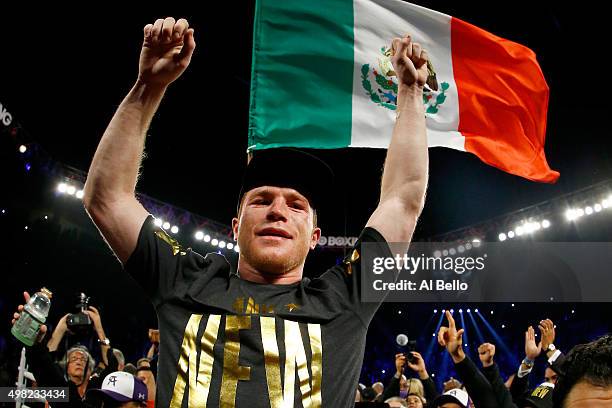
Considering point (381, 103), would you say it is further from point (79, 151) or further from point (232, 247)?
point (232, 247)

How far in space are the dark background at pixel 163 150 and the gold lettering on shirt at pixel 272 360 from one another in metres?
6.16

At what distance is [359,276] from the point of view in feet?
5.84

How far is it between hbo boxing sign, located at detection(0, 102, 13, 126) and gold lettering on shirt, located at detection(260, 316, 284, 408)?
9294mm

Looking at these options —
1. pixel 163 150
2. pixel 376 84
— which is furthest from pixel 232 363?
pixel 163 150

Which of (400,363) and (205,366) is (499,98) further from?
(400,363)

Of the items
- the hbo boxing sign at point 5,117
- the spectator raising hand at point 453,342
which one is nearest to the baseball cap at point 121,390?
the spectator raising hand at point 453,342

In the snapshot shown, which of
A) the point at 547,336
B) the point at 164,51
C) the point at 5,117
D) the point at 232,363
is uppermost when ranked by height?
the point at 5,117

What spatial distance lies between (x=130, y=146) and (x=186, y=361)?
2.01ft

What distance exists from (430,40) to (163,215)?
11.9 meters

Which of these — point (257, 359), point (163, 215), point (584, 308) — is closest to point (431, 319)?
point (584, 308)

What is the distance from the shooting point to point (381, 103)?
3.83 metres

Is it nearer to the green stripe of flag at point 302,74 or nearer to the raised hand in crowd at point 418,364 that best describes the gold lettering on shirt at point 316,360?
the green stripe of flag at point 302,74

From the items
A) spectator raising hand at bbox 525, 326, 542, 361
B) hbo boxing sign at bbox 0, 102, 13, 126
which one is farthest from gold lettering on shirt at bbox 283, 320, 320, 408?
hbo boxing sign at bbox 0, 102, 13, 126

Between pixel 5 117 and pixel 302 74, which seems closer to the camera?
pixel 302 74
